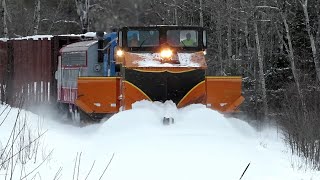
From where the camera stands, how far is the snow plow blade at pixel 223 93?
11328 mm

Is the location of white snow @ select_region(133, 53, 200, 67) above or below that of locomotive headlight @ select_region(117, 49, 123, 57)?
below

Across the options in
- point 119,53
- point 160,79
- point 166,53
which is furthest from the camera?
point 119,53

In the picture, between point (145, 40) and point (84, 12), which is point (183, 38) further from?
point (84, 12)

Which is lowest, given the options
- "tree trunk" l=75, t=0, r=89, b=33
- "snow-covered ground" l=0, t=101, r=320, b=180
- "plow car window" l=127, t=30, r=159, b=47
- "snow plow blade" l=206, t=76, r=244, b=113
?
"snow-covered ground" l=0, t=101, r=320, b=180

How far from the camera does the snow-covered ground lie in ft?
24.2

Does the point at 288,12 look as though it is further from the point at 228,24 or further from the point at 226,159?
the point at 226,159

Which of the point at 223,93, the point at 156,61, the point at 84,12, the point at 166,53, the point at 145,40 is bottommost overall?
the point at 223,93

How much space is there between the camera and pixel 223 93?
11398 mm

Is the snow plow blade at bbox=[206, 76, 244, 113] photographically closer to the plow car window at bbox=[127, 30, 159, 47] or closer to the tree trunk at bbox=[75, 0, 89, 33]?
the plow car window at bbox=[127, 30, 159, 47]

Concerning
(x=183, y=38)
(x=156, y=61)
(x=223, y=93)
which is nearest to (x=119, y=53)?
(x=156, y=61)

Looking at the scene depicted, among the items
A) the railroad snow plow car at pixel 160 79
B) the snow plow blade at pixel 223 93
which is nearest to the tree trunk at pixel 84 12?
the railroad snow plow car at pixel 160 79

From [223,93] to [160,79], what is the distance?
1.37 metres

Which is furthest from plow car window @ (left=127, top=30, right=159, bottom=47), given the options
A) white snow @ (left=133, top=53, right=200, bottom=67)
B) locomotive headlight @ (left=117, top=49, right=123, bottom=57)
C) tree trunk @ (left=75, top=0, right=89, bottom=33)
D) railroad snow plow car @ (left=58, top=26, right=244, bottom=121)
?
tree trunk @ (left=75, top=0, right=89, bottom=33)

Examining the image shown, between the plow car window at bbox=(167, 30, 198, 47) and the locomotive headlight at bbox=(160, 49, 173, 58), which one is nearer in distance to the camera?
the locomotive headlight at bbox=(160, 49, 173, 58)
